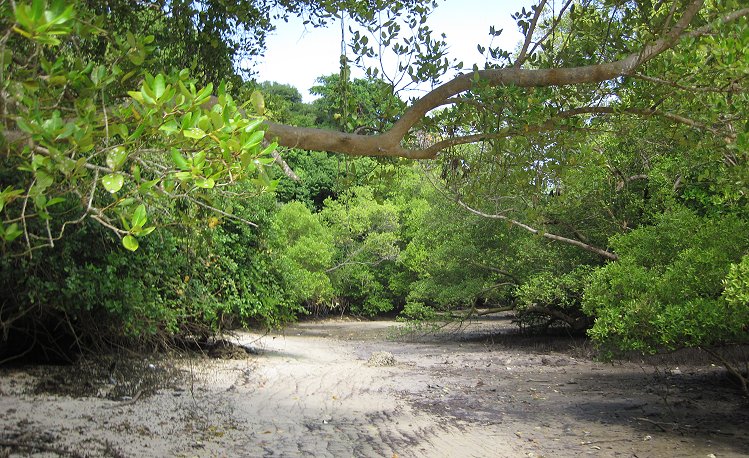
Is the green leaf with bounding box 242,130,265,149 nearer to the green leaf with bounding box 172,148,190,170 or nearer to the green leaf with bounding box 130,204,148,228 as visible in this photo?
the green leaf with bounding box 172,148,190,170

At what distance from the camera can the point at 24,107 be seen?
3051 mm

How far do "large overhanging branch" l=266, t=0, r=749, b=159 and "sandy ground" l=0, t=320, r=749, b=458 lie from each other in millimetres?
3766

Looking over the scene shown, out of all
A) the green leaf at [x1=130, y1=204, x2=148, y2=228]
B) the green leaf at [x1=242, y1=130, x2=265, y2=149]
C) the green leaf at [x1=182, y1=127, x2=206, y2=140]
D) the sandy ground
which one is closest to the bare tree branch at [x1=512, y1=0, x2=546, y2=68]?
the green leaf at [x1=242, y1=130, x2=265, y2=149]

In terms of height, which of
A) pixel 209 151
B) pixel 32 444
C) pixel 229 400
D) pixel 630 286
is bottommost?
pixel 229 400

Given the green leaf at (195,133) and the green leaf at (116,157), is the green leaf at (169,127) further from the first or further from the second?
the green leaf at (116,157)

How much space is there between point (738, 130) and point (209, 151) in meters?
4.08

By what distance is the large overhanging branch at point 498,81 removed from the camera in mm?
4770


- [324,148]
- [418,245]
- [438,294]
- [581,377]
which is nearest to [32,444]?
[324,148]

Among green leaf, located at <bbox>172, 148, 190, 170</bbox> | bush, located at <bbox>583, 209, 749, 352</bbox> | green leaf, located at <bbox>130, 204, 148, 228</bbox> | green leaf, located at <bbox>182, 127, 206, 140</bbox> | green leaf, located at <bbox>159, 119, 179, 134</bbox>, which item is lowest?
bush, located at <bbox>583, 209, 749, 352</bbox>

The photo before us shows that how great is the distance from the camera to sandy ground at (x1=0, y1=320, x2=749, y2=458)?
734 cm

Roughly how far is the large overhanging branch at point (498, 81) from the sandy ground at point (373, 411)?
3.77 m

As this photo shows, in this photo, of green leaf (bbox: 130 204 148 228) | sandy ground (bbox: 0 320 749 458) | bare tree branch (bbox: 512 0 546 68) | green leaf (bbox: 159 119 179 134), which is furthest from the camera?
sandy ground (bbox: 0 320 749 458)

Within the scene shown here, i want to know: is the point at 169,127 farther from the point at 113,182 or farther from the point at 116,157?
the point at 113,182

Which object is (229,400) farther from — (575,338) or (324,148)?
(575,338)
